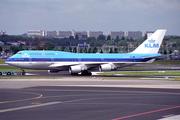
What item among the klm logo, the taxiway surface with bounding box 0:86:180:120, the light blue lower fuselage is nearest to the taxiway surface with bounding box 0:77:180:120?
the taxiway surface with bounding box 0:86:180:120

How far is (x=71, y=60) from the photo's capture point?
187ft

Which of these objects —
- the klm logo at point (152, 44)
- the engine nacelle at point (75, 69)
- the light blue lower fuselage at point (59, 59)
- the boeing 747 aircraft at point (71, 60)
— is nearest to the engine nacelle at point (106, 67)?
the boeing 747 aircraft at point (71, 60)

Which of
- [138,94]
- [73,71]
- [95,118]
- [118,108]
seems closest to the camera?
[95,118]

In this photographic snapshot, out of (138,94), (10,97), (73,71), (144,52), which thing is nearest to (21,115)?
(10,97)

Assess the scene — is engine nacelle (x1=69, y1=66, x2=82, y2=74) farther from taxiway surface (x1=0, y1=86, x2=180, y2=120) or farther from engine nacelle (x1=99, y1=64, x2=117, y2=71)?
taxiway surface (x1=0, y1=86, x2=180, y2=120)

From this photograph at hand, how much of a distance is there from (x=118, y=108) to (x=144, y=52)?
40.0 meters

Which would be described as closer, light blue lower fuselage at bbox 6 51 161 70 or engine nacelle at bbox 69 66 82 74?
engine nacelle at bbox 69 66 82 74

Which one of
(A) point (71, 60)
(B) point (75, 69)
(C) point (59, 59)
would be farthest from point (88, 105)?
(A) point (71, 60)

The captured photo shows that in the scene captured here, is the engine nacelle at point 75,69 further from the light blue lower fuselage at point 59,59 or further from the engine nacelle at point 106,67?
the engine nacelle at point 106,67

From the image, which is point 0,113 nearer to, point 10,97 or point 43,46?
point 10,97

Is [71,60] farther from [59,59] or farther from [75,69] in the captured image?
[75,69]

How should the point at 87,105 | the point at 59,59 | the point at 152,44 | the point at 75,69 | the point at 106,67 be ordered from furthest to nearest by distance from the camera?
the point at 152,44
the point at 59,59
the point at 106,67
the point at 75,69
the point at 87,105

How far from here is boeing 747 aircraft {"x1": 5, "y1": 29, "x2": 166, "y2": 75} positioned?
5494 cm

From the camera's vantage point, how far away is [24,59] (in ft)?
180
